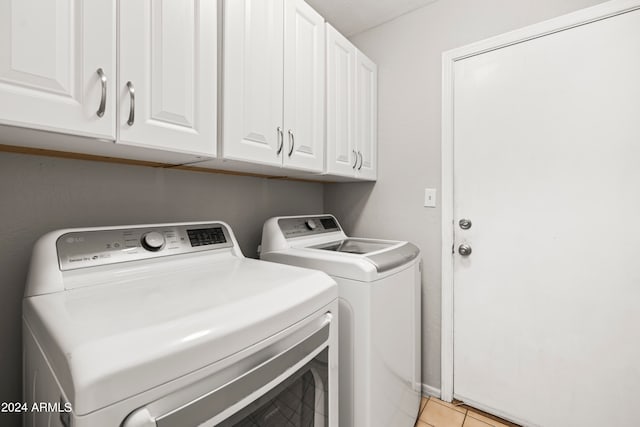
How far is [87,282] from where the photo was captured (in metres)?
0.88

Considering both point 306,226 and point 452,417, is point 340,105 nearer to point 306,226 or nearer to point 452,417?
point 306,226

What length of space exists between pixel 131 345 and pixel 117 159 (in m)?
0.93

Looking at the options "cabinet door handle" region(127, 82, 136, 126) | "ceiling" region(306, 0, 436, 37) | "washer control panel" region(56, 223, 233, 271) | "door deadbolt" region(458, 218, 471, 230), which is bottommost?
"washer control panel" region(56, 223, 233, 271)

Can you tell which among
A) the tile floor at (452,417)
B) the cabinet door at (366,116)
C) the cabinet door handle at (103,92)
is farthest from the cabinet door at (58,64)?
the tile floor at (452,417)

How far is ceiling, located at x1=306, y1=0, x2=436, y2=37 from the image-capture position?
183 cm

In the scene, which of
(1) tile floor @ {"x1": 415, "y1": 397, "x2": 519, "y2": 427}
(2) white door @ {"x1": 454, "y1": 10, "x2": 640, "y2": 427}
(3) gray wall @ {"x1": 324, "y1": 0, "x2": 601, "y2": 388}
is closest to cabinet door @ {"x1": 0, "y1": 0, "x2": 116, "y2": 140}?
(3) gray wall @ {"x1": 324, "y1": 0, "x2": 601, "y2": 388}

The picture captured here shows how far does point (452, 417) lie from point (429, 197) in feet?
4.29

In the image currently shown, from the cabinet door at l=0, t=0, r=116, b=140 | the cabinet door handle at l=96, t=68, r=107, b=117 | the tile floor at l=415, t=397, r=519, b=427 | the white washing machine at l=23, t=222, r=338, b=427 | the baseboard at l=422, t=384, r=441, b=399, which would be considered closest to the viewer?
the white washing machine at l=23, t=222, r=338, b=427

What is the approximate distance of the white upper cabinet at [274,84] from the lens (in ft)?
3.68

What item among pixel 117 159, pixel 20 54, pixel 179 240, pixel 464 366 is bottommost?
pixel 464 366

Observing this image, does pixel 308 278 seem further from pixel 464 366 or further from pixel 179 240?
pixel 464 366

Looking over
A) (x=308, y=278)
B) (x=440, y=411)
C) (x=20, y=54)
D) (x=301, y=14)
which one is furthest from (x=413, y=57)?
(x=440, y=411)

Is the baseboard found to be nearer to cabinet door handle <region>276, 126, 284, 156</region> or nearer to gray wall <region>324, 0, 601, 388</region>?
gray wall <region>324, 0, 601, 388</region>

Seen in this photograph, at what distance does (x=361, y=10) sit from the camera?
6.26 feet
